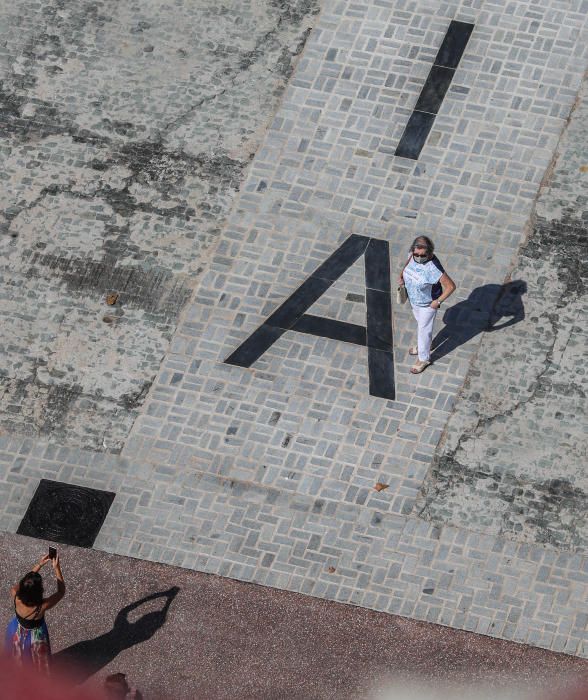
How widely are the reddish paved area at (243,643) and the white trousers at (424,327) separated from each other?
3.13 metres

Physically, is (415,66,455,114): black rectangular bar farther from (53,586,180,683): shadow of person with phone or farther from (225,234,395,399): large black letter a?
(53,586,180,683): shadow of person with phone

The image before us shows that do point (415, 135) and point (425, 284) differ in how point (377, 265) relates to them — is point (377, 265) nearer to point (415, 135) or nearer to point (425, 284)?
point (425, 284)

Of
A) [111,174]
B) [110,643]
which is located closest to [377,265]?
[111,174]

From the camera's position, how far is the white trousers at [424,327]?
12.9m

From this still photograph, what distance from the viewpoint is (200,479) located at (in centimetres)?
1339

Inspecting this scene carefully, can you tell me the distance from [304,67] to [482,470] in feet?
21.0

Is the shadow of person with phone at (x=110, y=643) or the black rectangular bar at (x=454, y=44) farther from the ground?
the black rectangular bar at (x=454, y=44)

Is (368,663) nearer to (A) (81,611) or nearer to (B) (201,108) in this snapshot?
(A) (81,611)

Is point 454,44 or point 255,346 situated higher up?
point 454,44

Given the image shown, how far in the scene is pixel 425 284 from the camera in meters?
12.6

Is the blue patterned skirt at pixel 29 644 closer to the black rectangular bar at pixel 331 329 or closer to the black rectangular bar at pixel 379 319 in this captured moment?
the black rectangular bar at pixel 331 329

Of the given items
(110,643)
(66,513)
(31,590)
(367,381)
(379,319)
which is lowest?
(110,643)

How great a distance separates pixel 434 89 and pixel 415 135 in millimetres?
790

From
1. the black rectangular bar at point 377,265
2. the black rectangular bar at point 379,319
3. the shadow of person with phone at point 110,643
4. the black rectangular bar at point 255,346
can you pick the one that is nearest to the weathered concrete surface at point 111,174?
the black rectangular bar at point 255,346
